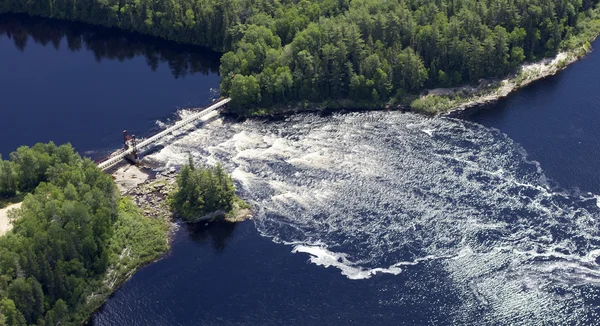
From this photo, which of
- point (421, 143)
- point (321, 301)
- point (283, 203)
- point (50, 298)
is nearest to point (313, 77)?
point (421, 143)

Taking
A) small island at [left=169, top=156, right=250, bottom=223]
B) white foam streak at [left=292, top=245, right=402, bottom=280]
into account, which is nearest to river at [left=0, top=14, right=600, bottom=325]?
white foam streak at [left=292, top=245, right=402, bottom=280]

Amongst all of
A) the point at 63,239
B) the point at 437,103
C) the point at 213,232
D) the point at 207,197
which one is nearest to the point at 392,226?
the point at 213,232

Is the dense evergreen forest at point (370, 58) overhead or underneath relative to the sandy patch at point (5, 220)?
overhead

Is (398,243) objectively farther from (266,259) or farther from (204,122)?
(204,122)

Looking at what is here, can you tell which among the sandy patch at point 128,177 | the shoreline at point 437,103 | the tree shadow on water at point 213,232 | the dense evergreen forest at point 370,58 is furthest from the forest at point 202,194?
the dense evergreen forest at point 370,58

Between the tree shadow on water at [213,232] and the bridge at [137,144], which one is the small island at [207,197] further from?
the bridge at [137,144]

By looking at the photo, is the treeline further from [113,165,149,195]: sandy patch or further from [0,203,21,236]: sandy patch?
[0,203,21,236]: sandy patch
